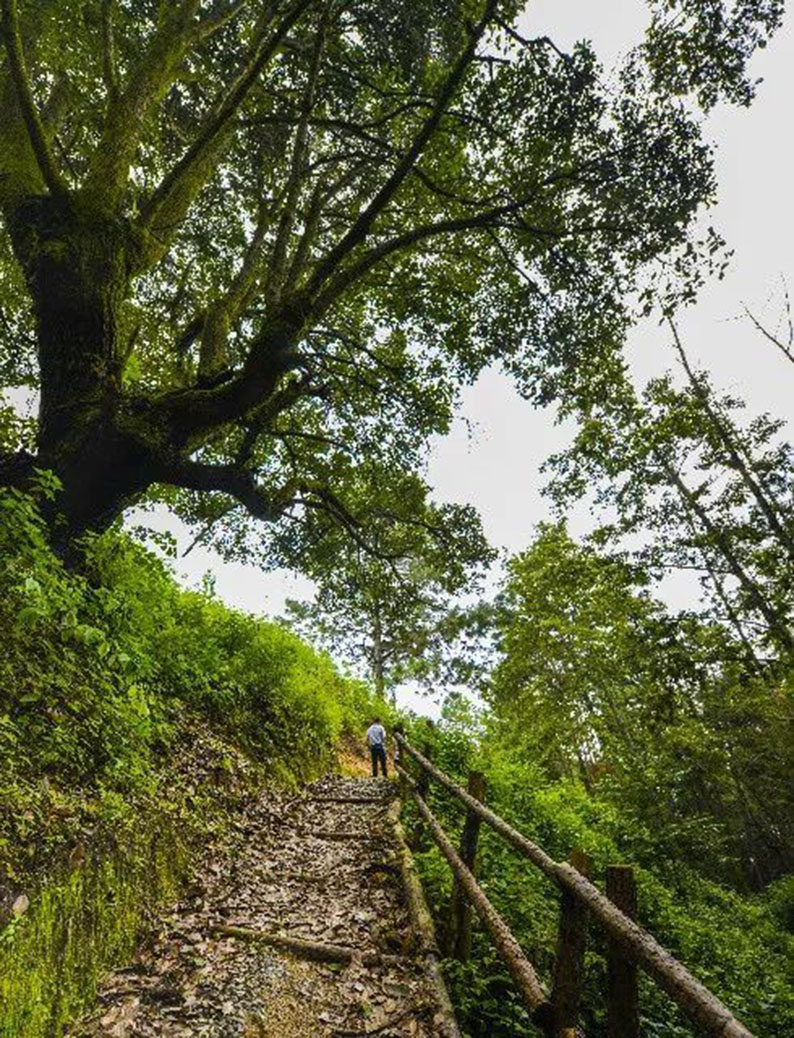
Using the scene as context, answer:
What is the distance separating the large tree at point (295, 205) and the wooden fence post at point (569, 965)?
5.81 meters

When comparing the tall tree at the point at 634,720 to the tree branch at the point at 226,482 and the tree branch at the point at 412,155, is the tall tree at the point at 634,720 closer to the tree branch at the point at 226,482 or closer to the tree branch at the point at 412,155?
the tree branch at the point at 226,482

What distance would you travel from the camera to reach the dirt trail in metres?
3.24

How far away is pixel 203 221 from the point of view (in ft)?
36.1

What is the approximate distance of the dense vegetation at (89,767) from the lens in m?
3.07

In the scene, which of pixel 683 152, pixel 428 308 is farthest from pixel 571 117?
pixel 428 308

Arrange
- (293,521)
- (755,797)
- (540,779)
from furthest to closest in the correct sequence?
(755,797) < (540,779) < (293,521)

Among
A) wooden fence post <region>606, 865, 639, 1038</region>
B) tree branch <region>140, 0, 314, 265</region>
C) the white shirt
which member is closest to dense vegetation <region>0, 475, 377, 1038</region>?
wooden fence post <region>606, 865, 639, 1038</region>

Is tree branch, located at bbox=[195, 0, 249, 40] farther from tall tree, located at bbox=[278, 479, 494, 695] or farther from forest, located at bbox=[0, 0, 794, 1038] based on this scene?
tall tree, located at bbox=[278, 479, 494, 695]

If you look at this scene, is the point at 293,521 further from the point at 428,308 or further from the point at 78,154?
the point at 78,154

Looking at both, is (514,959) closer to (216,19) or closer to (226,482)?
(226,482)

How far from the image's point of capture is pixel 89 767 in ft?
13.8

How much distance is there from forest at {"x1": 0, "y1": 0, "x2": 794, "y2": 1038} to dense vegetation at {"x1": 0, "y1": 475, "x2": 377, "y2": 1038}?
0.09ft

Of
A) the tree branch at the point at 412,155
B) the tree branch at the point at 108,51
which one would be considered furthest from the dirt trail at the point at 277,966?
the tree branch at the point at 108,51

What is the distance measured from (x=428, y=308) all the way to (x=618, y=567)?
27.5 feet
